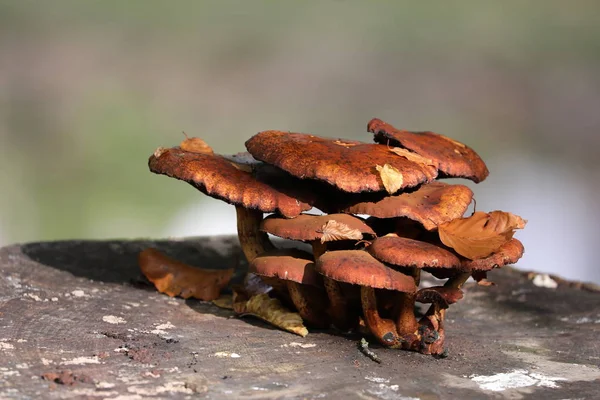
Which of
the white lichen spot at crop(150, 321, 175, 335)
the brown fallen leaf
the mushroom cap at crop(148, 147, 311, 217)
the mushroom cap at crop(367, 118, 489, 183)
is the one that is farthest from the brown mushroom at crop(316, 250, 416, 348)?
the brown fallen leaf

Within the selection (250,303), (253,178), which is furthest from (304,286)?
(253,178)

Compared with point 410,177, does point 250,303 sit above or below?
below

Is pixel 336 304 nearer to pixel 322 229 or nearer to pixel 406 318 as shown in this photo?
pixel 406 318

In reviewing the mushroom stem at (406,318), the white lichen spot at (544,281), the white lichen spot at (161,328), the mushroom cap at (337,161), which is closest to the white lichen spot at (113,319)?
the white lichen spot at (161,328)

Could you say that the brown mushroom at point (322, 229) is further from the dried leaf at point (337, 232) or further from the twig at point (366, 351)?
the twig at point (366, 351)

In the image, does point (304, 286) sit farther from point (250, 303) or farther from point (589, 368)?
point (589, 368)

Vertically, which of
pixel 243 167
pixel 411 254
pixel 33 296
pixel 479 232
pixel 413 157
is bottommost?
pixel 33 296


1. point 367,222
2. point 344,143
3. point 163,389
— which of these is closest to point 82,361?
point 163,389
